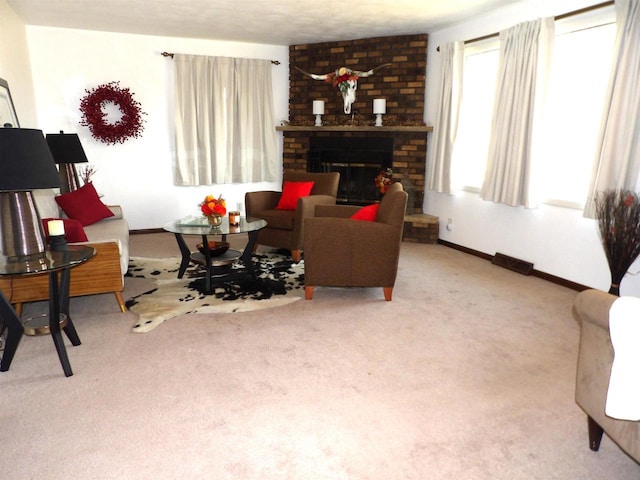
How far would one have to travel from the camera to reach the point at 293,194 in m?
5.12

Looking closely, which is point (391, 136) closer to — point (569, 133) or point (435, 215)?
point (435, 215)

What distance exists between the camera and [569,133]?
4.01m

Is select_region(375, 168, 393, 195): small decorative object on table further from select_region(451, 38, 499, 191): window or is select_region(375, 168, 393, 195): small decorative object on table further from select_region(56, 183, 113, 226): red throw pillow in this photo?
select_region(56, 183, 113, 226): red throw pillow

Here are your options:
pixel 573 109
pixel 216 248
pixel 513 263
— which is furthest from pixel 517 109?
pixel 216 248

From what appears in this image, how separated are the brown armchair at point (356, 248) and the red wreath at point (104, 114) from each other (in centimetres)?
351

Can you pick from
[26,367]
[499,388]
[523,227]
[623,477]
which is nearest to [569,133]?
[523,227]

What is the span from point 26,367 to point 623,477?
9.61 feet

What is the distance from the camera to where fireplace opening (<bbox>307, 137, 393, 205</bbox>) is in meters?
6.00

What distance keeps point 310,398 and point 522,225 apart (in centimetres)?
318

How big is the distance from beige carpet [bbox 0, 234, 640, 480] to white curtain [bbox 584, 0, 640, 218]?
43.3 inches

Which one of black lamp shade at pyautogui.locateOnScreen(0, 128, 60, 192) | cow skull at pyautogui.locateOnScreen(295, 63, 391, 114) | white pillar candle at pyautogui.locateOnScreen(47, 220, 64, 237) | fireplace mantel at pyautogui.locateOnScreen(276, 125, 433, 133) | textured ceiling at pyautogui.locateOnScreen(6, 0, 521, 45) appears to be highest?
textured ceiling at pyautogui.locateOnScreen(6, 0, 521, 45)

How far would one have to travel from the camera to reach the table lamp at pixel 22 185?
2.25m

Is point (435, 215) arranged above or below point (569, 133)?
below

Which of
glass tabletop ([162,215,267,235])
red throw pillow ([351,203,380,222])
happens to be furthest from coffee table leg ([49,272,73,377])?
red throw pillow ([351,203,380,222])
